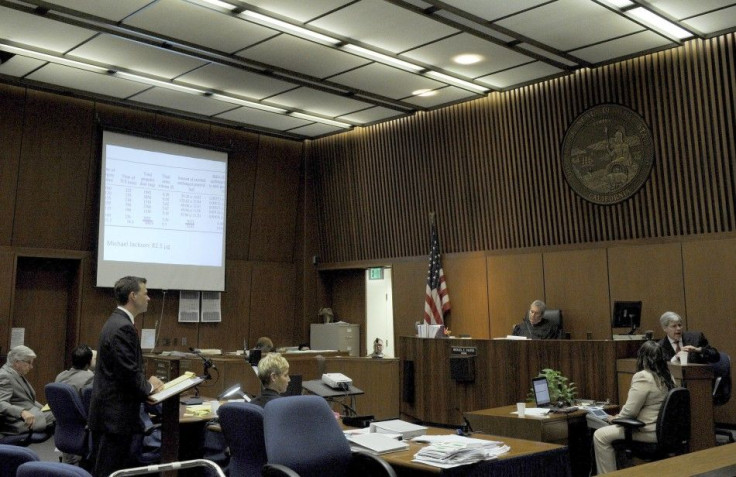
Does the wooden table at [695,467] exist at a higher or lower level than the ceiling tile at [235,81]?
lower

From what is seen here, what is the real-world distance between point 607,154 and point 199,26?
18.0ft

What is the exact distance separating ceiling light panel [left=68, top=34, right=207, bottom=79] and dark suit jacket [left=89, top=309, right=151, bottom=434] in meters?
5.24

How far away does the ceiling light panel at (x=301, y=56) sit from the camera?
28.1 feet

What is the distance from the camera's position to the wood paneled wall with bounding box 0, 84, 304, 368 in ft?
32.6

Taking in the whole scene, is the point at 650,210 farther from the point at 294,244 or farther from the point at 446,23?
the point at 294,244

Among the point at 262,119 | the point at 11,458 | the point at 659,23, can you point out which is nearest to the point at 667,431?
the point at 11,458

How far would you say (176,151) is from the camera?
11469mm

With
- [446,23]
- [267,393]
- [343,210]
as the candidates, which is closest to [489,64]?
[446,23]

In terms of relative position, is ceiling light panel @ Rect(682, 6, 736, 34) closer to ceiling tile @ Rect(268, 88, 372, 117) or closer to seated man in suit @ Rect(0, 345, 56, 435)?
ceiling tile @ Rect(268, 88, 372, 117)

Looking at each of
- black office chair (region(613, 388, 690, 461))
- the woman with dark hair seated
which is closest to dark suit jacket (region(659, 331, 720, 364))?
the woman with dark hair seated

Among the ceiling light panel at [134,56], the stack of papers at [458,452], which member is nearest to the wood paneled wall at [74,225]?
the ceiling light panel at [134,56]

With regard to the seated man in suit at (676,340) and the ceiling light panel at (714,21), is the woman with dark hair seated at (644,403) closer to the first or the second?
the seated man in suit at (676,340)

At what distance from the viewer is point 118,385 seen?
168 inches

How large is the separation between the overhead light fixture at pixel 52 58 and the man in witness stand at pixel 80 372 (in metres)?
4.16
